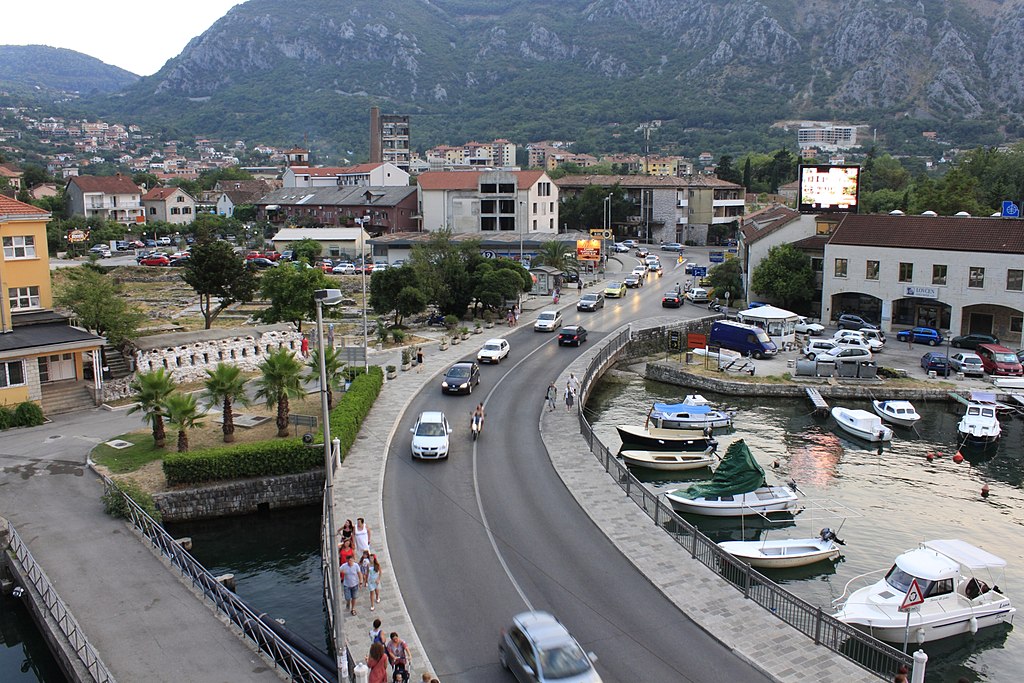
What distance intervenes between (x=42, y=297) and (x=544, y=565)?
105 ft

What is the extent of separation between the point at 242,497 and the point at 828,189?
A: 58553 millimetres

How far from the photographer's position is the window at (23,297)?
4147cm

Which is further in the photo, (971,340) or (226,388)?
(971,340)

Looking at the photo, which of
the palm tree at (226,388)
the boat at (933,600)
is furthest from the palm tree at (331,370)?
the boat at (933,600)

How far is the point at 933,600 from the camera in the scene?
77.6ft

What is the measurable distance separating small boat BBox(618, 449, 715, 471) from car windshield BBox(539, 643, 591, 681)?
2104 centimetres

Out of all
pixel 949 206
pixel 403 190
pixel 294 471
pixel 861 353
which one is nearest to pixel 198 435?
pixel 294 471

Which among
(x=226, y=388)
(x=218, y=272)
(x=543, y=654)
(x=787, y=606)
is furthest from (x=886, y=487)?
(x=218, y=272)

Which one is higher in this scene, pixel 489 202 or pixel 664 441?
pixel 489 202

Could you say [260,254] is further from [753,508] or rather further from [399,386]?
[753,508]

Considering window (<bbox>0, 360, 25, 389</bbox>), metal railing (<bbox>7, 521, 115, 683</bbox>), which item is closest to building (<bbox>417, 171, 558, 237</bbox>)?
window (<bbox>0, 360, 25, 389</bbox>)

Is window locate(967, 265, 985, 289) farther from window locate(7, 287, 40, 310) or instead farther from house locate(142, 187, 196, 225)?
house locate(142, 187, 196, 225)

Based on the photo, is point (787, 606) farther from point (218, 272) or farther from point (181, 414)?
point (218, 272)

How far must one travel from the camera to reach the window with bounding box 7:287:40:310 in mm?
41469
